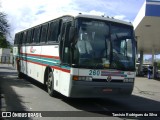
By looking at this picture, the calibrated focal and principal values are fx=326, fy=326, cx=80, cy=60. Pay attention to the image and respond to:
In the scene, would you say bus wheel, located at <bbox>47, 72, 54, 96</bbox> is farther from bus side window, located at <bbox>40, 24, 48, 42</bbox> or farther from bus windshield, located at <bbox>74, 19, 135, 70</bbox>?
bus windshield, located at <bbox>74, 19, 135, 70</bbox>

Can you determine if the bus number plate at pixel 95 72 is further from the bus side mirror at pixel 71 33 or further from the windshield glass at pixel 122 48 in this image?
the bus side mirror at pixel 71 33

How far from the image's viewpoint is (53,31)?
1306 cm

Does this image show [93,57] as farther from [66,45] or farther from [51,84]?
[51,84]

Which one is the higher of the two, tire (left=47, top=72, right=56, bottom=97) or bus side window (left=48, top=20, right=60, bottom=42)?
bus side window (left=48, top=20, right=60, bottom=42)

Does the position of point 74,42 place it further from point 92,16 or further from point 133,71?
point 133,71

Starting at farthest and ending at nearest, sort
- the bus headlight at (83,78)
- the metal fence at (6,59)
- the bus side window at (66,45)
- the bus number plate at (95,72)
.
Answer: the metal fence at (6,59), the bus side window at (66,45), the bus number plate at (95,72), the bus headlight at (83,78)

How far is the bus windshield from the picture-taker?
10.4 metres

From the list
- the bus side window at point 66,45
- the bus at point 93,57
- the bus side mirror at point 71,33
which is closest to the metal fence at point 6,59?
the bus at point 93,57

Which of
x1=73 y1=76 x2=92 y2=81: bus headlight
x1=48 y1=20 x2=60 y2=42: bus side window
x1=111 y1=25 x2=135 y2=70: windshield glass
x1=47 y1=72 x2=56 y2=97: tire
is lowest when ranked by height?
x1=47 y1=72 x2=56 y2=97: tire

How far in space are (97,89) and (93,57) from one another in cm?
104

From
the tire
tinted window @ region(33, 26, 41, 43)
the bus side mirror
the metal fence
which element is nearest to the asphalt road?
the tire

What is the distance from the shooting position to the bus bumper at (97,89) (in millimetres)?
10273

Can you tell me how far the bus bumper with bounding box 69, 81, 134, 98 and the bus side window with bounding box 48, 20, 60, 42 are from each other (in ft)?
9.12

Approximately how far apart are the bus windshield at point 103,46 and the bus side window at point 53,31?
2.09m
